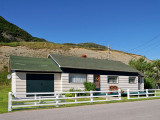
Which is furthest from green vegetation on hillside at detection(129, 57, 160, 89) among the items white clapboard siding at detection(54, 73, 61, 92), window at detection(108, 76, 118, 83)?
white clapboard siding at detection(54, 73, 61, 92)

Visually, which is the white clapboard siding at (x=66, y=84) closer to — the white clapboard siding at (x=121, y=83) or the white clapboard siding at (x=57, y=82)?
the white clapboard siding at (x=57, y=82)

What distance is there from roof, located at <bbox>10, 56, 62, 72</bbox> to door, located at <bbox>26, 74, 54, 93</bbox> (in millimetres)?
705

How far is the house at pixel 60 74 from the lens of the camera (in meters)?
20.6

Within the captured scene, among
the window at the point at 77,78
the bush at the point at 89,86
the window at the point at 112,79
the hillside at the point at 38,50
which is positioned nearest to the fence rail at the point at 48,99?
the bush at the point at 89,86

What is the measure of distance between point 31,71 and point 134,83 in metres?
14.7

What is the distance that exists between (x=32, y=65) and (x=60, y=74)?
3.08 m

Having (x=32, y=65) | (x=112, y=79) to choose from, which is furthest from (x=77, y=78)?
(x=112, y=79)

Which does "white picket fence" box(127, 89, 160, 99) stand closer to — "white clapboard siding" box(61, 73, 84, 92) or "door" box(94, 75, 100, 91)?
"door" box(94, 75, 100, 91)

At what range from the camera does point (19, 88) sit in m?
20.0

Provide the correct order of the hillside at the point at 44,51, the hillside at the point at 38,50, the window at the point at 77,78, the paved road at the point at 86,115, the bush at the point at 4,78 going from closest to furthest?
the paved road at the point at 86,115, the window at the point at 77,78, the bush at the point at 4,78, the hillside at the point at 44,51, the hillside at the point at 38,50

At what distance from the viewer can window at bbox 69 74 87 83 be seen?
2333cm

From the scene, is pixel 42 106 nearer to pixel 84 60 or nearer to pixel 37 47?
pixel 84 60

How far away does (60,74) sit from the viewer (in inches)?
896

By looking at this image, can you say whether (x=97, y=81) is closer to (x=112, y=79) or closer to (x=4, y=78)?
(x=112, y=79)
